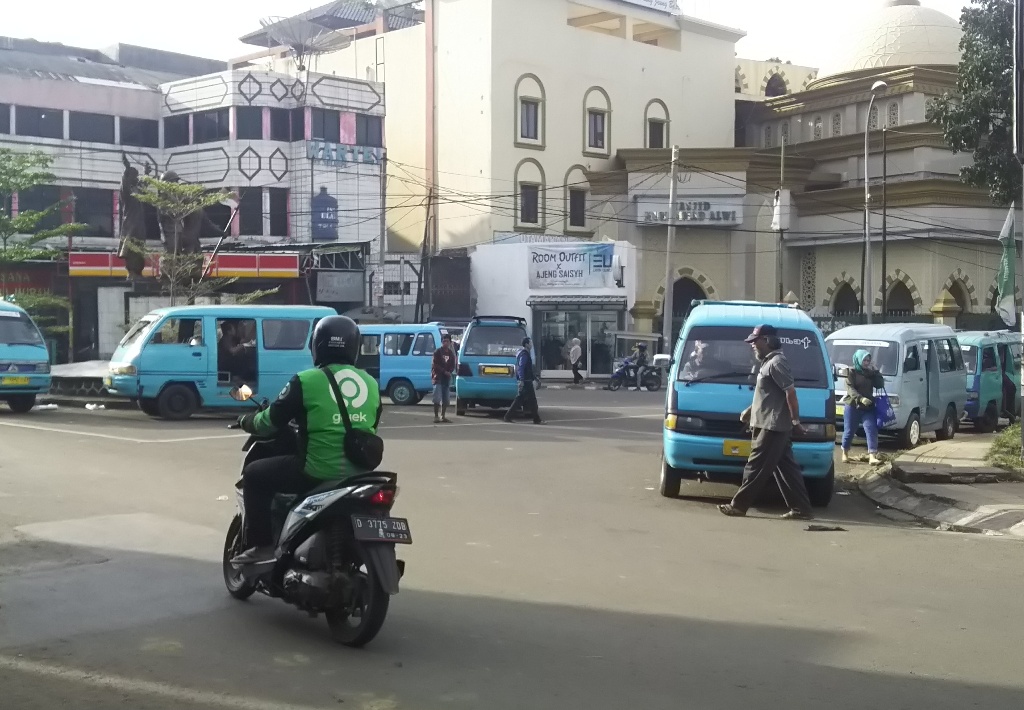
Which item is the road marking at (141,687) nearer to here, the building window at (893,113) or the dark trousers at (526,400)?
the dark trousers at (526,400)

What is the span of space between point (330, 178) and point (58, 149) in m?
10.7

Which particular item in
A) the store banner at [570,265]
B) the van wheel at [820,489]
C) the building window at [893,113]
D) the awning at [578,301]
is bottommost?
the van wheel at [820,489]

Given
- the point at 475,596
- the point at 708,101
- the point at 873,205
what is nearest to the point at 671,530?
the point at 475,596

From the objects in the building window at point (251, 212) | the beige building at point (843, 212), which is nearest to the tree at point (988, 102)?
the beige building at point (843, 212)

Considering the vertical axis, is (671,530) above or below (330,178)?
below

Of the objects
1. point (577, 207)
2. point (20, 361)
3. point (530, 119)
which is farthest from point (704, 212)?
point (20, 361)

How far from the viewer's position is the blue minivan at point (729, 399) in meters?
11.7

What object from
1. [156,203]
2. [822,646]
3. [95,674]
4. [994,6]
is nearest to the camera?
[95,674]

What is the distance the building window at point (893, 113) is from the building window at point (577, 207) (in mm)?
14289

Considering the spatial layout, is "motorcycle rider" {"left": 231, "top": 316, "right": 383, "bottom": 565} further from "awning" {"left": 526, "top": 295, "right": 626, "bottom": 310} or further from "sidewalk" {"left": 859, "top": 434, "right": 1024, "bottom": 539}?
"awning" {"left": 526, "top": 295, "right": 626, "bottom": 310}

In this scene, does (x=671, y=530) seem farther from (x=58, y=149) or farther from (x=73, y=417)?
(x=58, y=149)

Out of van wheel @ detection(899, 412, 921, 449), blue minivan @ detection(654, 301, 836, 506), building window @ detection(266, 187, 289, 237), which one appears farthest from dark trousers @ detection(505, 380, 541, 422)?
building window @ detection(266, 187, 289, 237)

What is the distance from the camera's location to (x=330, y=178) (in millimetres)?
46125

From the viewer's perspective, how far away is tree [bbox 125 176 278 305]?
108ft
